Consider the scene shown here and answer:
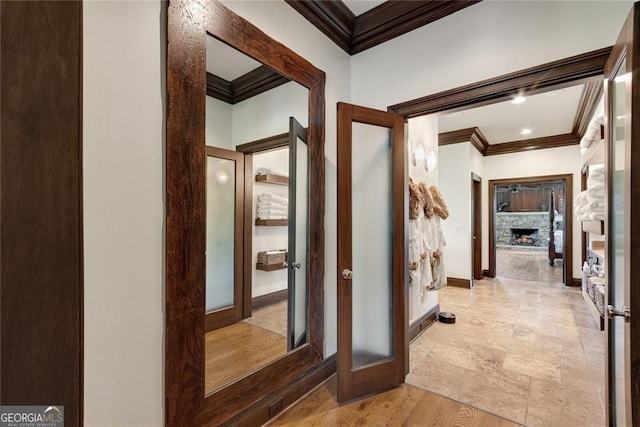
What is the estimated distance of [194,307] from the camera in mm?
1327

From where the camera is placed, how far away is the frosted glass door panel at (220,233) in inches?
58.9

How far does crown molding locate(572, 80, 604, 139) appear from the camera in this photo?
3175 millimetres

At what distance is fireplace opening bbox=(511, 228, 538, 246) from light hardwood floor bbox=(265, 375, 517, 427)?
41.4ft

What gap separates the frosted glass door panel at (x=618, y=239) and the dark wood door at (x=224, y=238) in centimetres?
195

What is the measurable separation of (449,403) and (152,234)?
7.33 feet

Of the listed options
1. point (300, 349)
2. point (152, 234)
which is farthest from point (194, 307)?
point (300, 349)

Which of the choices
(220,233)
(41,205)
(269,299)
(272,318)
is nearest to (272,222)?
(220,233)

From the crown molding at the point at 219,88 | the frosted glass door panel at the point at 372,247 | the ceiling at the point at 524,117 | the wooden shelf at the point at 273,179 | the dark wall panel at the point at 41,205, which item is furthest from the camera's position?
the ceiling at the point at 524,117

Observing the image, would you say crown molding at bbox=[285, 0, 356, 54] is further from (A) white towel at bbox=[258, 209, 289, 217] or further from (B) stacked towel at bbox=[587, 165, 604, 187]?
(B) stacked towel at bbox=[587, 165, 604, 187]

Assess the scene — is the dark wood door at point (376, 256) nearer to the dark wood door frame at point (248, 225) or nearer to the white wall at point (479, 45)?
the white wall at point (479, 45)

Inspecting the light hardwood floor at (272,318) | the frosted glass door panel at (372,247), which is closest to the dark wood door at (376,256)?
the frosted glass door panel at (372,247)

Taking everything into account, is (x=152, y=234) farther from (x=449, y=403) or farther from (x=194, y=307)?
(x=449, y=403)

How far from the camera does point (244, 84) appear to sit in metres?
1.67

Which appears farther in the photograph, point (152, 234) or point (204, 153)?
point (204, 153)
